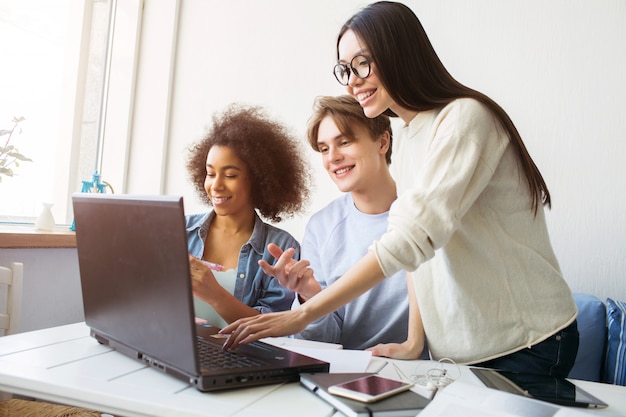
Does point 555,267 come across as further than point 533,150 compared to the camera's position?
No

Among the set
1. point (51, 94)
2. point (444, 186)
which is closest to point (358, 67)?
point (444, 186)

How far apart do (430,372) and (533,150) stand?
3.54 feet

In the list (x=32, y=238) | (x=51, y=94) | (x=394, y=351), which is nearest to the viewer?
(x=394, y=351)

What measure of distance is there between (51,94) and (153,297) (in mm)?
1764

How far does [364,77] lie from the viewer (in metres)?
1.23

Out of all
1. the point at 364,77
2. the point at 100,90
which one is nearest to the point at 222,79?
the point at 100,90

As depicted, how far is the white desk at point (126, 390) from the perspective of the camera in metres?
0.71

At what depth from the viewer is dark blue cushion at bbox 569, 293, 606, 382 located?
1.61 meters

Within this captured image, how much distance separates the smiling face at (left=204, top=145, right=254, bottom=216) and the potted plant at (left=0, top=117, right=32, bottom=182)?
729 millimetres

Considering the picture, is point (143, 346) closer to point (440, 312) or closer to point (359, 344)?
point (440, 312)

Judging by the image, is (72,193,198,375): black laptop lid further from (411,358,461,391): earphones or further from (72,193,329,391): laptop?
(411,358,461,391): earphones

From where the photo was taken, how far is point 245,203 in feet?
6.18

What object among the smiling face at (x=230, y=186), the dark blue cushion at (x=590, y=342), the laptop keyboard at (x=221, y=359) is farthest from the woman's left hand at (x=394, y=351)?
the smiling face at (x=230, y=186)

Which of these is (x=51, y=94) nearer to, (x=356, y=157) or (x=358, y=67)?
(x=356, y=157)
